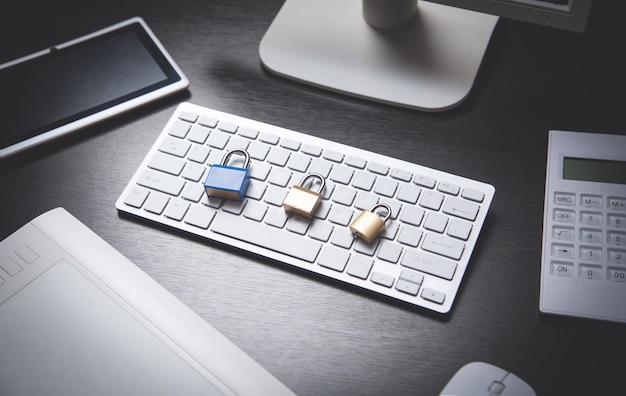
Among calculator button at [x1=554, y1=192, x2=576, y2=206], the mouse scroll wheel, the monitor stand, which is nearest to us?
the mouse scroll wheel

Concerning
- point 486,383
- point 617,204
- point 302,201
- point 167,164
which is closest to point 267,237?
point 302,201

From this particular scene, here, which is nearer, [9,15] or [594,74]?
[594,74]

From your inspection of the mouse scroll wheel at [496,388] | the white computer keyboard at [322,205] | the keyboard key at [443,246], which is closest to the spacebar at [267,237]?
the white computer keyboard at [322,205]

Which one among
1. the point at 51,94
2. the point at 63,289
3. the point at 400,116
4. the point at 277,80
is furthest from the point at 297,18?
the point at 63,289

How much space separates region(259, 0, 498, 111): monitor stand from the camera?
79 cm

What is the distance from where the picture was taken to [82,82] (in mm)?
822

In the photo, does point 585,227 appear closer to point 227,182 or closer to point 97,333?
point 227,182

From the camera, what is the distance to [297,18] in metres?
0.87

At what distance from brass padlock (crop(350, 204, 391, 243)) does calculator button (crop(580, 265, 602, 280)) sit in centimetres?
20

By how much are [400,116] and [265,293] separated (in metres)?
0.28

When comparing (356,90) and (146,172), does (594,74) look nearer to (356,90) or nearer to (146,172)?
(356,90)

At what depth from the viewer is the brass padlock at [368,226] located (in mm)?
668

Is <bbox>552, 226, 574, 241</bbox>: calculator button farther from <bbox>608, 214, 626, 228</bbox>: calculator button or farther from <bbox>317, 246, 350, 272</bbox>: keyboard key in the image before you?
<bbox>317, 246, 350, 272</bbox>: keyboard key

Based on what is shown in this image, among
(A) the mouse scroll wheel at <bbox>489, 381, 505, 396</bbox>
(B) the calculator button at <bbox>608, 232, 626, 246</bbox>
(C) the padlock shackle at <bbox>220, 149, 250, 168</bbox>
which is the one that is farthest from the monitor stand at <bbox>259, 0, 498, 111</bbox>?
(A) the mouse scroll wheel at <bbox>489, 381, 505, 396</bbox>
